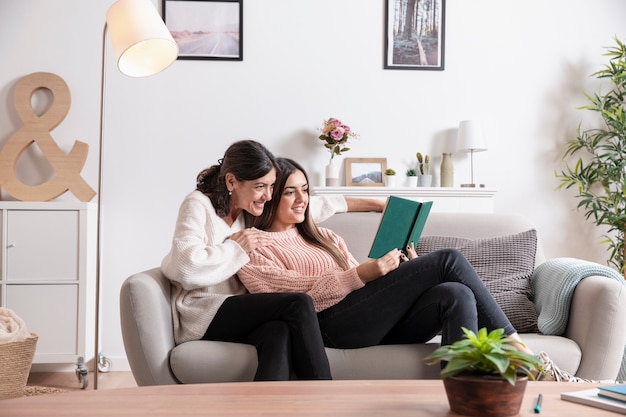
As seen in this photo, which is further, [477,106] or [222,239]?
[477,106]

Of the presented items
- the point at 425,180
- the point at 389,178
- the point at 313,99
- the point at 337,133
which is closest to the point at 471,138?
the point at 425,180

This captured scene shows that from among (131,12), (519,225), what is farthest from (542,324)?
(131,12)

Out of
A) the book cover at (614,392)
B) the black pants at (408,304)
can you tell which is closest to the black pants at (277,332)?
the black pants at (408,304)

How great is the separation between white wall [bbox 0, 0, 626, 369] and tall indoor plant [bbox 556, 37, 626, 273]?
0.09 m

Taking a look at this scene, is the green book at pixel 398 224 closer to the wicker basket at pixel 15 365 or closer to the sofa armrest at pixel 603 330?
the sofa armrest at pixel 603 330

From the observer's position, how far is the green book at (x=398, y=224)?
230cm

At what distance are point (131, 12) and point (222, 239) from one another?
838 mm

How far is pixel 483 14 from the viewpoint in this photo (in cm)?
412

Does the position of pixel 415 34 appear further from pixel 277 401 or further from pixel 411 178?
pixel 277 401

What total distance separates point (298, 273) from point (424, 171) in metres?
1.81

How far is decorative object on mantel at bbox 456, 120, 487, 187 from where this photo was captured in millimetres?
3908

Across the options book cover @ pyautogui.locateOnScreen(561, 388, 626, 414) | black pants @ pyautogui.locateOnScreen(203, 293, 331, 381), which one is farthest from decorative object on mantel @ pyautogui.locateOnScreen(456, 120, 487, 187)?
book cover @ pyautogui.locateOnScreen(561, 388, 626, 414)

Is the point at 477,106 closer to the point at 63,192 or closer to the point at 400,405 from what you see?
the point at 63,192

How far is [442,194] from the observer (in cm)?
385
